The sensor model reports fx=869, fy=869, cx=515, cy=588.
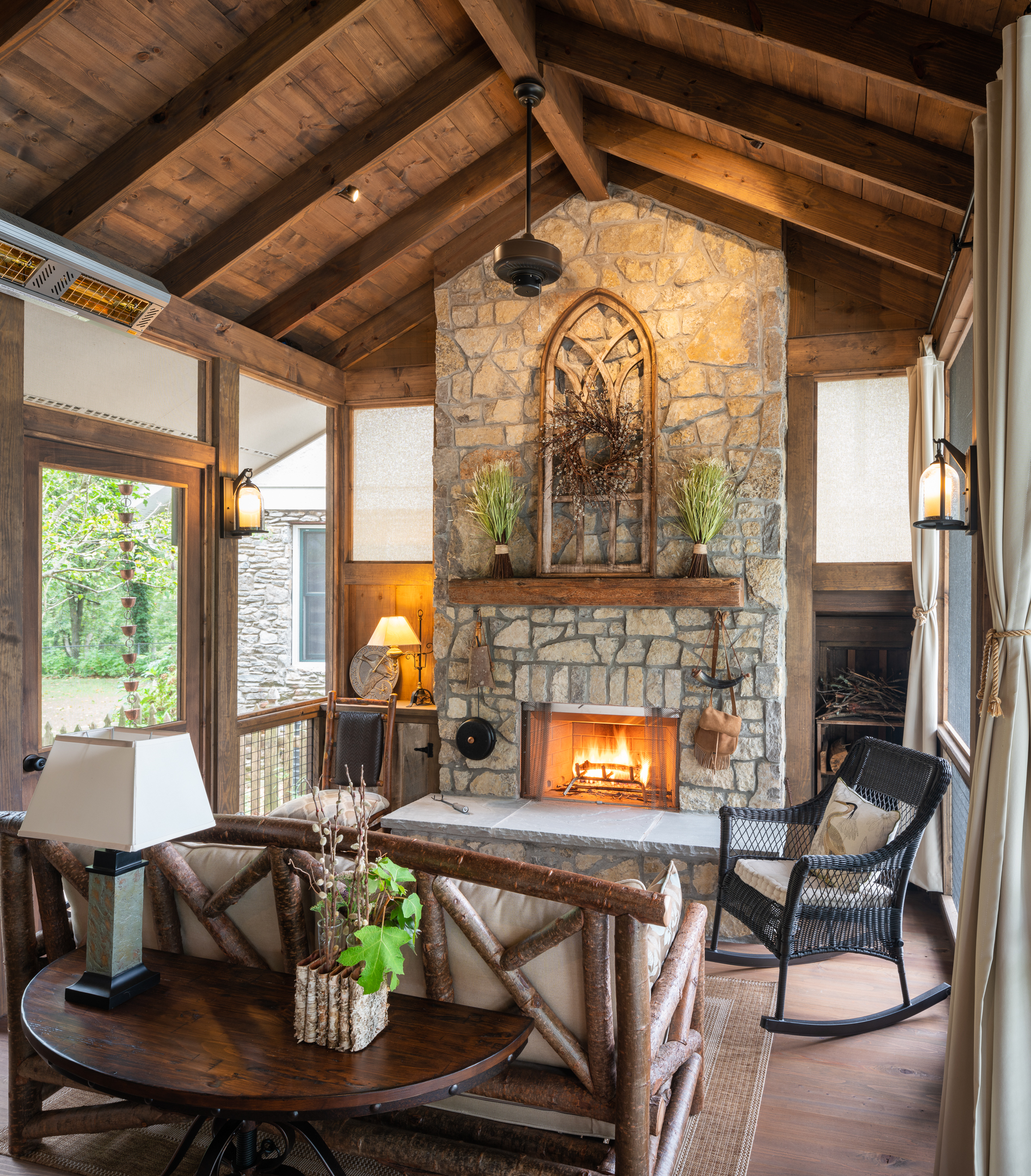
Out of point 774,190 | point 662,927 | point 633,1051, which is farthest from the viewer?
point 774,190

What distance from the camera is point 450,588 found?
499 cm

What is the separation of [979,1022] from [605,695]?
2908mm

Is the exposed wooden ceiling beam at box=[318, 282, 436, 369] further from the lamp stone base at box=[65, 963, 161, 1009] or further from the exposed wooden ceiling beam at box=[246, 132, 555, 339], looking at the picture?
the lamp stone base at box=[65, 963, 161, 1009]

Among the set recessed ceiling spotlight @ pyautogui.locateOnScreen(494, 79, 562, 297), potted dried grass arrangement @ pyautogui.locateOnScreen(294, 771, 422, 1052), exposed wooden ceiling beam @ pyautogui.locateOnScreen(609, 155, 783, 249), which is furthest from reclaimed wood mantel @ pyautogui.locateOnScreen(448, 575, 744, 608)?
potted dried grass arrangement @ pyautogui.locateOnScreen(294, 771, 422, 1052)

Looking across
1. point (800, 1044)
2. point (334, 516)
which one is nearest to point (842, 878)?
point (800, 1044)

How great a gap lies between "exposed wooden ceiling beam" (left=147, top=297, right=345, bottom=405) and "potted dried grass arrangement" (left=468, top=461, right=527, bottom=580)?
131 centimetres

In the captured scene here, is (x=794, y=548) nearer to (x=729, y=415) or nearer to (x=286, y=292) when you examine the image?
(x=729, y=415)

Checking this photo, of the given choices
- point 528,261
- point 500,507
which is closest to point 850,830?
point 500,507

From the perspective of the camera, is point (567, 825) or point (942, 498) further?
point (567, 825)

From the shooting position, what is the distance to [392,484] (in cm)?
569

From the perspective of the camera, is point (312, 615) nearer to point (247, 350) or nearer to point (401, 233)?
point (247, 350)

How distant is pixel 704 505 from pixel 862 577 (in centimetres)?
101

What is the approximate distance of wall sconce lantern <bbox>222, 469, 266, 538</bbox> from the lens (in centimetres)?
458

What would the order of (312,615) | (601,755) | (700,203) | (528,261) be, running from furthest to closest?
1. (312,615)
2. (601,755)
3. (700,203)
4. (528,261)
